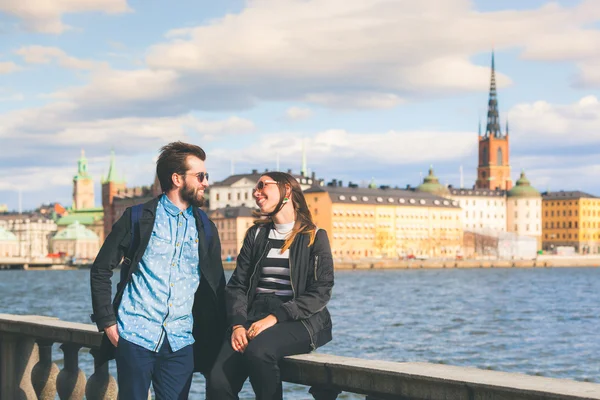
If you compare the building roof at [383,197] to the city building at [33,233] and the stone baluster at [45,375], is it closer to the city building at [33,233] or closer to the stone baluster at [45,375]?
the city building at [33,233]

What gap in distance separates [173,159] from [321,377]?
45.9 inches

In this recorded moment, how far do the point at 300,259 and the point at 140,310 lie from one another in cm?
74

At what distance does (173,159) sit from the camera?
4.21 meters

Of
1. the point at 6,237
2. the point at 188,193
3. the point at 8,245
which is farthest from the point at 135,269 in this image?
the point at 6,237

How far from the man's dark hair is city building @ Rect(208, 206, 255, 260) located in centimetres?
11858

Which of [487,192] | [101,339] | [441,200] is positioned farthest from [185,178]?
[487,192]

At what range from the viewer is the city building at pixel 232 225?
124 meters

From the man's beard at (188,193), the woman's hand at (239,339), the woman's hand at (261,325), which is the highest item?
the man's beard at (188,193)

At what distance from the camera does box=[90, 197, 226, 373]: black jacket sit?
13.1 feet

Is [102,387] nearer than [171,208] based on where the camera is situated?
No

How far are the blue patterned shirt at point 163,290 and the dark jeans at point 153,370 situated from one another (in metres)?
0.03

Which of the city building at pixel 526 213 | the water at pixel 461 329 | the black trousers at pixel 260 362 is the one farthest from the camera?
the city building at pixel 526 213

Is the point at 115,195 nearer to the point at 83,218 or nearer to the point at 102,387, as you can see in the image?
the point at 83,218

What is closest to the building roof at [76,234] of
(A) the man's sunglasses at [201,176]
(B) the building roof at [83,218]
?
(B) the building roof at [83,218]
